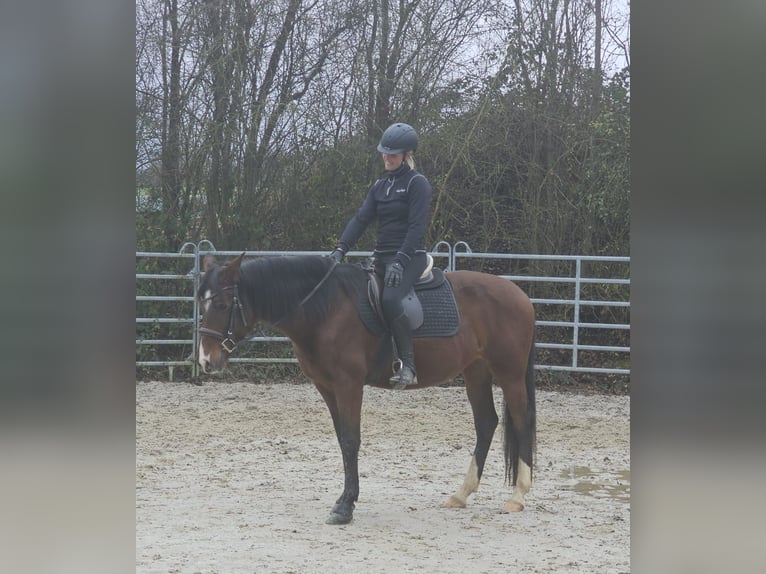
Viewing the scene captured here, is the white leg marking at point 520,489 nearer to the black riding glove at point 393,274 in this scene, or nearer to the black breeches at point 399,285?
the black breeches at point 399,285

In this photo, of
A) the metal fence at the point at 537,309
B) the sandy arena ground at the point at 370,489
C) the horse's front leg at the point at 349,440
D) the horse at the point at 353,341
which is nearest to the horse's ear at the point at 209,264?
the horse at the point at 353,341

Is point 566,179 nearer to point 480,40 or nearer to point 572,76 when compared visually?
point 572,76

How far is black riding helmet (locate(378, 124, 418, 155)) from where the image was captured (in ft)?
14.6

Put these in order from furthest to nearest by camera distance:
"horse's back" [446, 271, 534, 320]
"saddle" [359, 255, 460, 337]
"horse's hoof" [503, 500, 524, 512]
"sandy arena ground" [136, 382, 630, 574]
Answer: "horse's back" [446, 271, 534, 320] < "horse's hoof" [503, 500, 524, 512] < "saddle" [359, 255, 460, 337] < "sandy arena ground" [136, 382, 630, 574]

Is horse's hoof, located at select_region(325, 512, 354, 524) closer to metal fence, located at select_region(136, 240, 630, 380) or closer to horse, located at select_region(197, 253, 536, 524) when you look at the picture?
horse, located at select_region(197, 253, 536, 524)

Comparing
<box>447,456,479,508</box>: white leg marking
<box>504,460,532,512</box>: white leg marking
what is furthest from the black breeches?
<box>504,460,532,512</box>: white leg marking

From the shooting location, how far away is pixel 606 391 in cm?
899

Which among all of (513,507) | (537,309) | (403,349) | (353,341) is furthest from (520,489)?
(537,309)

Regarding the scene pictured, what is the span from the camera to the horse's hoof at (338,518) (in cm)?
441

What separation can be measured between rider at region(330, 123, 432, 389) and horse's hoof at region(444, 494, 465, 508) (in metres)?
0.68

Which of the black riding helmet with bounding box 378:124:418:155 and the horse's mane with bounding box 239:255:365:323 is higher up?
the black riding helmet with bounding box 378:124:418:155

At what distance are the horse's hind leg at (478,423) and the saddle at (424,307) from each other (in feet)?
1.32
